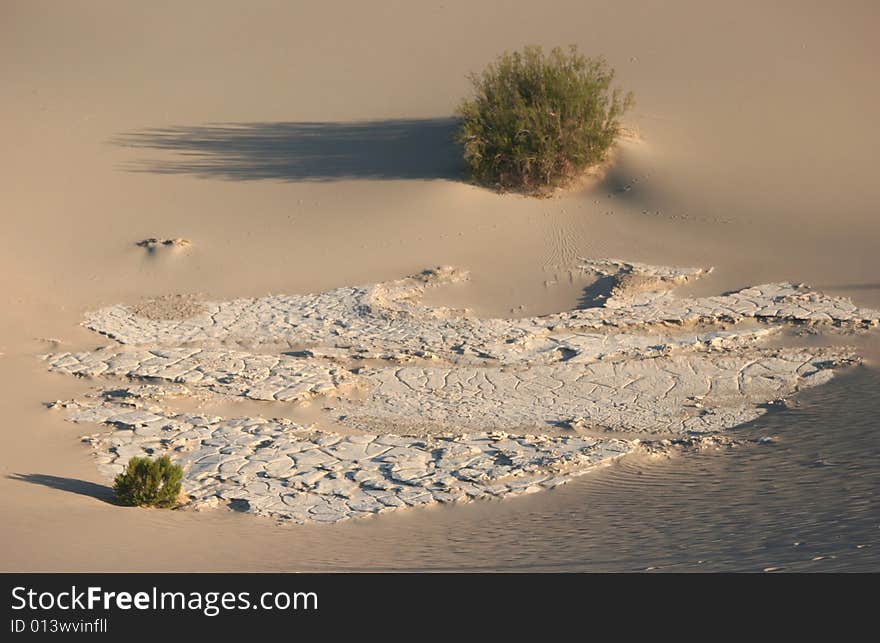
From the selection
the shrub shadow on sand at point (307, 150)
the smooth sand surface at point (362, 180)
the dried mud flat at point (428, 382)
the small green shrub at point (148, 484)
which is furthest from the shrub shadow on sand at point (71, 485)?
the shrub shadow on sand at point (307, 150)

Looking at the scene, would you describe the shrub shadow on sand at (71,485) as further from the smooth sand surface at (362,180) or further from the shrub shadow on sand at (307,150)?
the shrub shadow on sand at (307,150)

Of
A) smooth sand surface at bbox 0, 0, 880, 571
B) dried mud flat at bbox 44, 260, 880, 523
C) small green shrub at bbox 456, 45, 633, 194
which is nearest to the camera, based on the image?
dried mud flat at bbox 44, 260, 880, 523

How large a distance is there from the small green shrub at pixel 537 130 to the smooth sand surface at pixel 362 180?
47 cm

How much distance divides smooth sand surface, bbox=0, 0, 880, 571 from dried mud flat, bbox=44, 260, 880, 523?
1.54 feet

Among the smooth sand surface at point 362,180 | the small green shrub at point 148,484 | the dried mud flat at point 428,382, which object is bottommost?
the small green shrub at point 148,484

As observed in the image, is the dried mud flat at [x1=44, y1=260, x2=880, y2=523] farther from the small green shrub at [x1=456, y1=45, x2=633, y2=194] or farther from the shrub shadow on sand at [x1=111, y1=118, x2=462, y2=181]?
the shrub shadow on sand at [x1=111, y1=118, x2=462, y2=181]

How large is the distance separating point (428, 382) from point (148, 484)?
367 cm

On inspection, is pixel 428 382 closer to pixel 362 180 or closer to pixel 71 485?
pixel 71 485

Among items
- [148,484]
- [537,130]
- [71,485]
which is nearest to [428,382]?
[148,484]

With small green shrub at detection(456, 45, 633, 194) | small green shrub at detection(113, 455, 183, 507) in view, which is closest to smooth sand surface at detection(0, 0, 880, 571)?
small green shrub at detection(113, 455, 183, 507)

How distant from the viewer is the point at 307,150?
17.4 m

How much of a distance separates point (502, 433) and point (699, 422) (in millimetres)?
1919

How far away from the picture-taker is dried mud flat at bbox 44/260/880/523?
859 centimetres

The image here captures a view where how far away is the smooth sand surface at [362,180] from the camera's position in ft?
37.6
